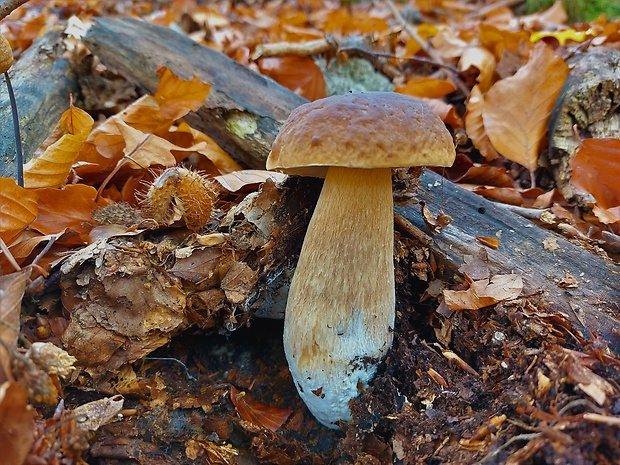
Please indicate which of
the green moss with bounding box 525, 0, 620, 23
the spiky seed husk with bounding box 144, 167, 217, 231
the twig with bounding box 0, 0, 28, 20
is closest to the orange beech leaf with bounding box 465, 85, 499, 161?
the spiky seed husk with bounding box 144, 167, 217, 231

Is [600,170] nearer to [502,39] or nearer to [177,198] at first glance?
[502,39]

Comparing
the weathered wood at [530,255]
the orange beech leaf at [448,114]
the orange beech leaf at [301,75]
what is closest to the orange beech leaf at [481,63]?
the orange beech leaf at [448,114]

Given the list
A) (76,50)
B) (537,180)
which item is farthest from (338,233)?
(76,50)

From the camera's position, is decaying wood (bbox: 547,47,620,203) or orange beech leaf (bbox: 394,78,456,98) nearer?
decaying wood (bbox: 547,47,620,203)

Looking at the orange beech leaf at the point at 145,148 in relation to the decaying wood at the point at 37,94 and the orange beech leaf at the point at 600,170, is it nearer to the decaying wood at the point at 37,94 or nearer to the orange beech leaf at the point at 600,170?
the decaying wood at the point at 37,94

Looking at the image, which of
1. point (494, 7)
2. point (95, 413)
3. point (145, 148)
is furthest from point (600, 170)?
point (494, 7)

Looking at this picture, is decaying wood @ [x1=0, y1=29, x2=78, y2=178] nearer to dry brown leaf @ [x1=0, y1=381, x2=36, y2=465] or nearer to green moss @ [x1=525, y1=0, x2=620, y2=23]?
dry brown leaf @ [x1=0, y1=381, x2=36, y2=465]
